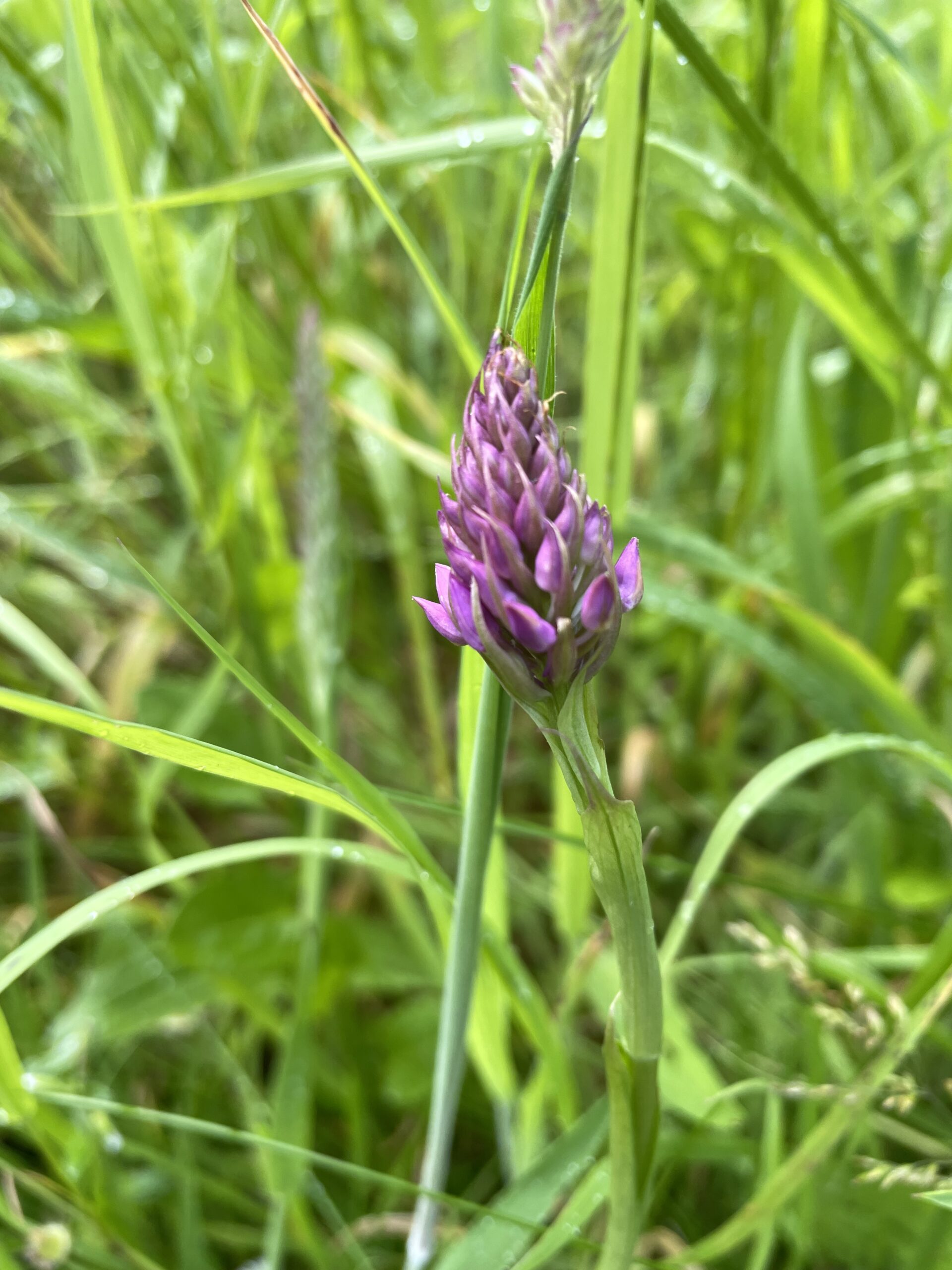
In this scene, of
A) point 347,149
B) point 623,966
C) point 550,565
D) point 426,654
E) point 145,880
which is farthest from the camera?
point 426,654

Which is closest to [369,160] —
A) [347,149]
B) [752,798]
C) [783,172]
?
[347,149]

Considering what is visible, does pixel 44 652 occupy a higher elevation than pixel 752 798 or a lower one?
higher

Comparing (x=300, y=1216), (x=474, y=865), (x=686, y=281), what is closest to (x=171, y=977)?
(x=300, y=1216)

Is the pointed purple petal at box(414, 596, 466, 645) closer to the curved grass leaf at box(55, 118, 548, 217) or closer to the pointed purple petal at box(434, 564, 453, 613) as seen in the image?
the pointed purple petal at box(434, 564, 453, 613)

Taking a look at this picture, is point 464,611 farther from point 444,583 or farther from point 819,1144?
point 819,1144

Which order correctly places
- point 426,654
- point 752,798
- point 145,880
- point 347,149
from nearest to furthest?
point 347,149
point 145,880
point 752,798
point 426,654

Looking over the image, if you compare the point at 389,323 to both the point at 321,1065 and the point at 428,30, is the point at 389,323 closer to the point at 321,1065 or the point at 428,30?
the point at 428,30
